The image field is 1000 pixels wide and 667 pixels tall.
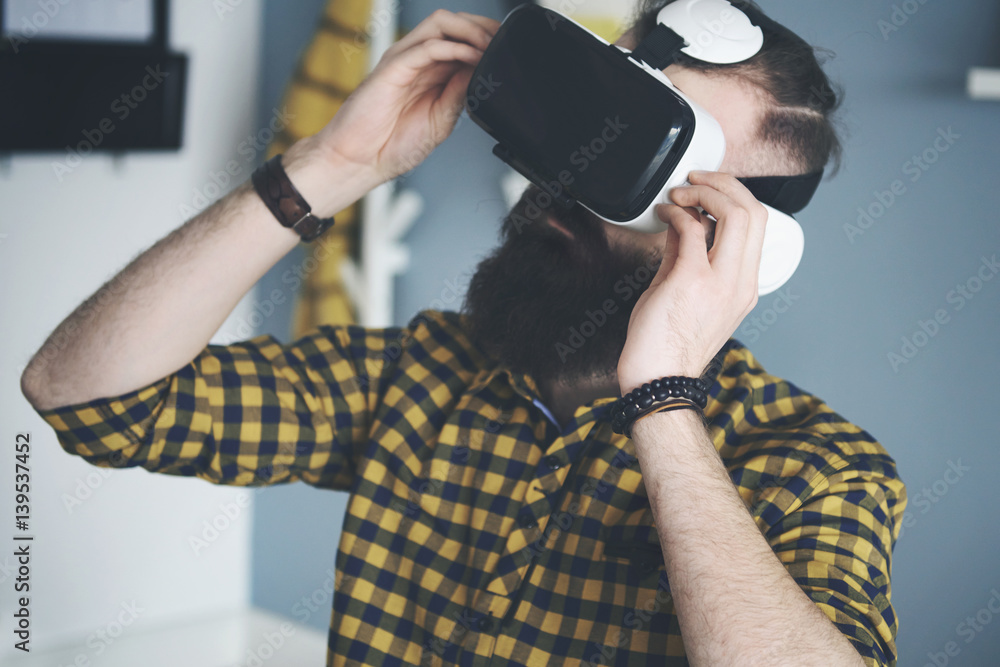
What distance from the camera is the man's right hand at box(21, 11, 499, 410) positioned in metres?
0.95

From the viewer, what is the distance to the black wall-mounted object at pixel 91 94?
1761 millimetres

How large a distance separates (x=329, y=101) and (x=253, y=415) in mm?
1204

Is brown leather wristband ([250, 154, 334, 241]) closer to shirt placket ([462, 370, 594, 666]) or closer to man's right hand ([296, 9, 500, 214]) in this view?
man's right hand ([296, 9, 500, 214])

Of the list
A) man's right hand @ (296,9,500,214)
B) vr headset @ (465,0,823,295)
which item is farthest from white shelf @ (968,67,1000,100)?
man's right hand @ (296,9,500,214)

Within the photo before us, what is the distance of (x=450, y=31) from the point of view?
3.31ft

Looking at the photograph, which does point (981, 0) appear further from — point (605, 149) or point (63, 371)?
point (63, 371)

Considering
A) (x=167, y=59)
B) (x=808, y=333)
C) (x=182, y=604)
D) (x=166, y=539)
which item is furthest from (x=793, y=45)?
(x=182, y=604)

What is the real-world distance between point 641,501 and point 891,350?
0.65 m

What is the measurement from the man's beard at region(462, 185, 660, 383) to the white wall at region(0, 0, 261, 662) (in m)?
1.32

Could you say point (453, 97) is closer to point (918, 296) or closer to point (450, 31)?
point (450, 31)

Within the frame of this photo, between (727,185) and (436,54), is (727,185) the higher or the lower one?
the lower one

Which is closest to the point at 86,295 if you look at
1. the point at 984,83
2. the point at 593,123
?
the point at 593,123

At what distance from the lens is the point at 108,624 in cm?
200

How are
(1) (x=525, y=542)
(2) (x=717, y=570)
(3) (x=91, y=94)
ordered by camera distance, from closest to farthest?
(2) (x=717, y=570) → (1) (x=525, y=542) → (3) (x=91, y=94)
